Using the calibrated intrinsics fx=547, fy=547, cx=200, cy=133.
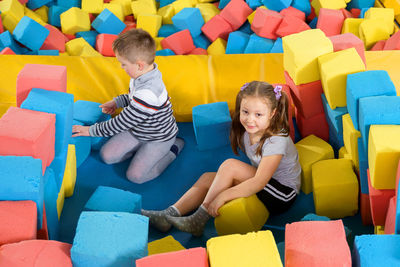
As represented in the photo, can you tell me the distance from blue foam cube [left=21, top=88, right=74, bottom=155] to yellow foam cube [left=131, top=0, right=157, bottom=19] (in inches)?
71.2

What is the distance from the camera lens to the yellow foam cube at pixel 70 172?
2.17 meters

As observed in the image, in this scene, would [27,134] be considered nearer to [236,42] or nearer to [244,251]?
[244,251]

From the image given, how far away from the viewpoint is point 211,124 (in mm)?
2455

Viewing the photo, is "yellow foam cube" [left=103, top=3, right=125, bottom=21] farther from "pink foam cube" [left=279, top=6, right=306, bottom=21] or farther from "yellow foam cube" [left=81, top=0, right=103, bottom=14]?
"pink foam cube" [left=279, top=6, right=306, bottom=21]

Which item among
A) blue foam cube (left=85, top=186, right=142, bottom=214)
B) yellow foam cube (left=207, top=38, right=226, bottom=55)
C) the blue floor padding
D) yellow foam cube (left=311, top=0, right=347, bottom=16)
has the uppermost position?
yellow foam cube (left=311, top=0, right=347, bottom=16)

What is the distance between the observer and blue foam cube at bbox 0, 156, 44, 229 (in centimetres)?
157

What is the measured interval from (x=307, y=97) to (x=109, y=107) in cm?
92

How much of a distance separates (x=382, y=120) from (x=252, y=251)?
649 mm

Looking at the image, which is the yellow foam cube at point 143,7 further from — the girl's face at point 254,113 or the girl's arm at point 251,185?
the girl's arm at point 251,185

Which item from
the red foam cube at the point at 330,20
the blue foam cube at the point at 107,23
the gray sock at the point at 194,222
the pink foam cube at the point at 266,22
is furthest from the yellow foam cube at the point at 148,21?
the gray sock at the point at 194,222

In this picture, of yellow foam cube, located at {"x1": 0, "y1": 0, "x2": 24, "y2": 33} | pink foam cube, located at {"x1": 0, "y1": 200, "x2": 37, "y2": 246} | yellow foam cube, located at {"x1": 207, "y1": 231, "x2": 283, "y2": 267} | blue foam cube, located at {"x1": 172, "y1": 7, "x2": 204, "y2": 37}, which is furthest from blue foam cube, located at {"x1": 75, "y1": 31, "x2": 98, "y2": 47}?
yellow foam cube, located at {"x1": 207, "y1": 231, "x2": 283, "y2": 267}

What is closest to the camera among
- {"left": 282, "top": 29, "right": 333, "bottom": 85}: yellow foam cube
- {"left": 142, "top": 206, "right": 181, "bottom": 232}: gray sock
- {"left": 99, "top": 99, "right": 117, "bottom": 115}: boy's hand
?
{"left": 142, "top": 206, "right": 181, "bottom": 232}: gray sock

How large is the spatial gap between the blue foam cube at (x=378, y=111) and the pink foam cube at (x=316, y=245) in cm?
42

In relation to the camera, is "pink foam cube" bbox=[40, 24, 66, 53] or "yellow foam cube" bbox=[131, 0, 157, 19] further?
"yellow foam cube" bbox=[131, 0, 157, 19]
